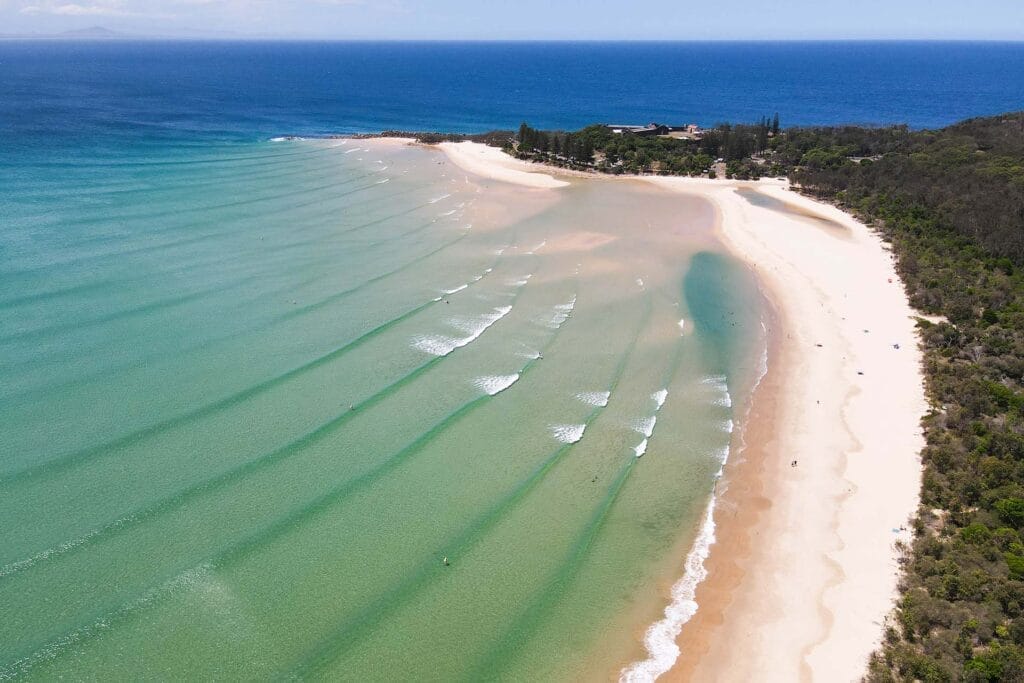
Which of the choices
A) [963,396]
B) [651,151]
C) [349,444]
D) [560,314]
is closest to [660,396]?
[560,314]

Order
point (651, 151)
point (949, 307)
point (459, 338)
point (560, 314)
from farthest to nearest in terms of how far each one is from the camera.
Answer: point (651, 151)
point (560, 314)
point (949, 307)
point (459, 338)

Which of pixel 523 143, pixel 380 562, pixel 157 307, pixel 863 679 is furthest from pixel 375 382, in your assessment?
pixel 523 143

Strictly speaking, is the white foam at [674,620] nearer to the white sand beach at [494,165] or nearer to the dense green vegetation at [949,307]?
the dense green vegetation at [949,307]

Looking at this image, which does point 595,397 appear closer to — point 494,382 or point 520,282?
point 494,382

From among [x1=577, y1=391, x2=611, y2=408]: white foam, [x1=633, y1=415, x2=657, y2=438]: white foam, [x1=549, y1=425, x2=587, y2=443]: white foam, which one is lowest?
[x1=549, y1=425, x2=587, y2=443]: white foam

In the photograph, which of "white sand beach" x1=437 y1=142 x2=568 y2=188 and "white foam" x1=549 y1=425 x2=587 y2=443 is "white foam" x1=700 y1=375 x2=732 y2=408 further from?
"white sand beach" x1=437 y1=142 x2=568 y2=188

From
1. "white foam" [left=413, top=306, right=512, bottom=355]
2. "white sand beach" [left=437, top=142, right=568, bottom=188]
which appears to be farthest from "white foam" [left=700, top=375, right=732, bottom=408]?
"white sand beach" [left=437, top=142, right=568, bottom=188]

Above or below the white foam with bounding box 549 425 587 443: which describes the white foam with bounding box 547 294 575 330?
above
